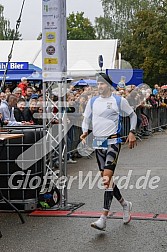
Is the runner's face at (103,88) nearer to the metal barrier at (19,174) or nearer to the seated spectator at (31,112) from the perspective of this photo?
the metal barrier at (19,174)

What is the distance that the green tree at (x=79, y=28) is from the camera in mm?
90062

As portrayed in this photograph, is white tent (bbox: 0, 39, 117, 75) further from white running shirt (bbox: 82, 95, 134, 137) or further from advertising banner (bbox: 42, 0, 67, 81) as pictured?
white running shirt (bbox: 82, 95, 134, 137)

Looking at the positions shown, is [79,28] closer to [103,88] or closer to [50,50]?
Result: [50,50]

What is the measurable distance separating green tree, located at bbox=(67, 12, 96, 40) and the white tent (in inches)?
1863

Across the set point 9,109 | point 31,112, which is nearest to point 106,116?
point 9,109

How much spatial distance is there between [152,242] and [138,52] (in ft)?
221

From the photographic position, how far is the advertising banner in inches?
346

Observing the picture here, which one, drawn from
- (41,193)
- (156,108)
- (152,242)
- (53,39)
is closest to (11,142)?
(41,193)

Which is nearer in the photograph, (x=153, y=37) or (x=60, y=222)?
(x=60, y=222)

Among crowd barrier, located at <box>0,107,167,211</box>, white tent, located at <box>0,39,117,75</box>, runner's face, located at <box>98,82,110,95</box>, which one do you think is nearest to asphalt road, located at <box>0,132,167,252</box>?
crowd barrier, located at <box>0,107,167,211</box>

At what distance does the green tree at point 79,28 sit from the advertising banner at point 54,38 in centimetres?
8138

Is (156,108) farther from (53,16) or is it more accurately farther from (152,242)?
(152,242)

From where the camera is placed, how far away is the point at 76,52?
41.1m

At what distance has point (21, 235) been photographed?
7.53 metres
